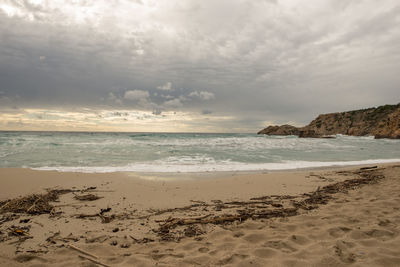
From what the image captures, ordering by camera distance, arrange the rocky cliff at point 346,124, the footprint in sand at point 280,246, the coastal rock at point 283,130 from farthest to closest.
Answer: the coastal rock at point 283,130 < the rocky cliff at point 346,124 < the footprint in sand at point 280,246

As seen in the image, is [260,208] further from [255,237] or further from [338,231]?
[338,231]

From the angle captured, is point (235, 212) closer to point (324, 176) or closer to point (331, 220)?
point (331, 220)

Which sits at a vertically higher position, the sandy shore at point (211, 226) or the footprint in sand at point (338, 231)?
the footprint in sand at point (338, 231)

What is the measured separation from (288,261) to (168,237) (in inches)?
66.0

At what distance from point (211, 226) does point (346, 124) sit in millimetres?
79948

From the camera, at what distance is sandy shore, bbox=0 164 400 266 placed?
2535 millimetres

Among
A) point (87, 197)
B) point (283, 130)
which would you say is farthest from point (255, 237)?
point (283, 130)

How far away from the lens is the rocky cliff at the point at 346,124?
183 ft

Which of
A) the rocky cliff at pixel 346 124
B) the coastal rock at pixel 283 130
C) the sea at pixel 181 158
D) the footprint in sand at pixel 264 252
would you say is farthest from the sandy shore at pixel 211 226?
the coastal rock at pixel 283 130

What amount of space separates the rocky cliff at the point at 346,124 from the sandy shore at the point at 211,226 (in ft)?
161

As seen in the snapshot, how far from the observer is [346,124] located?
2685 inches

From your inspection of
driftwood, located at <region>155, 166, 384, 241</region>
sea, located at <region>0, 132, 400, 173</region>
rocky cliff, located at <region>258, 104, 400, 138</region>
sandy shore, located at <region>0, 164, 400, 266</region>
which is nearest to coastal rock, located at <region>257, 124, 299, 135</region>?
rocky cliff, located at <region>258, 104, 400, 138</region>

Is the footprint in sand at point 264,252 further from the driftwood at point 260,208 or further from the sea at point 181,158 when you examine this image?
the sea at point 181,158

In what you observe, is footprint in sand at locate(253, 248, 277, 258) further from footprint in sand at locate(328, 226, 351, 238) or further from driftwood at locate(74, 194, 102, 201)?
driftwood at locate(74, 194, 102, 201)
